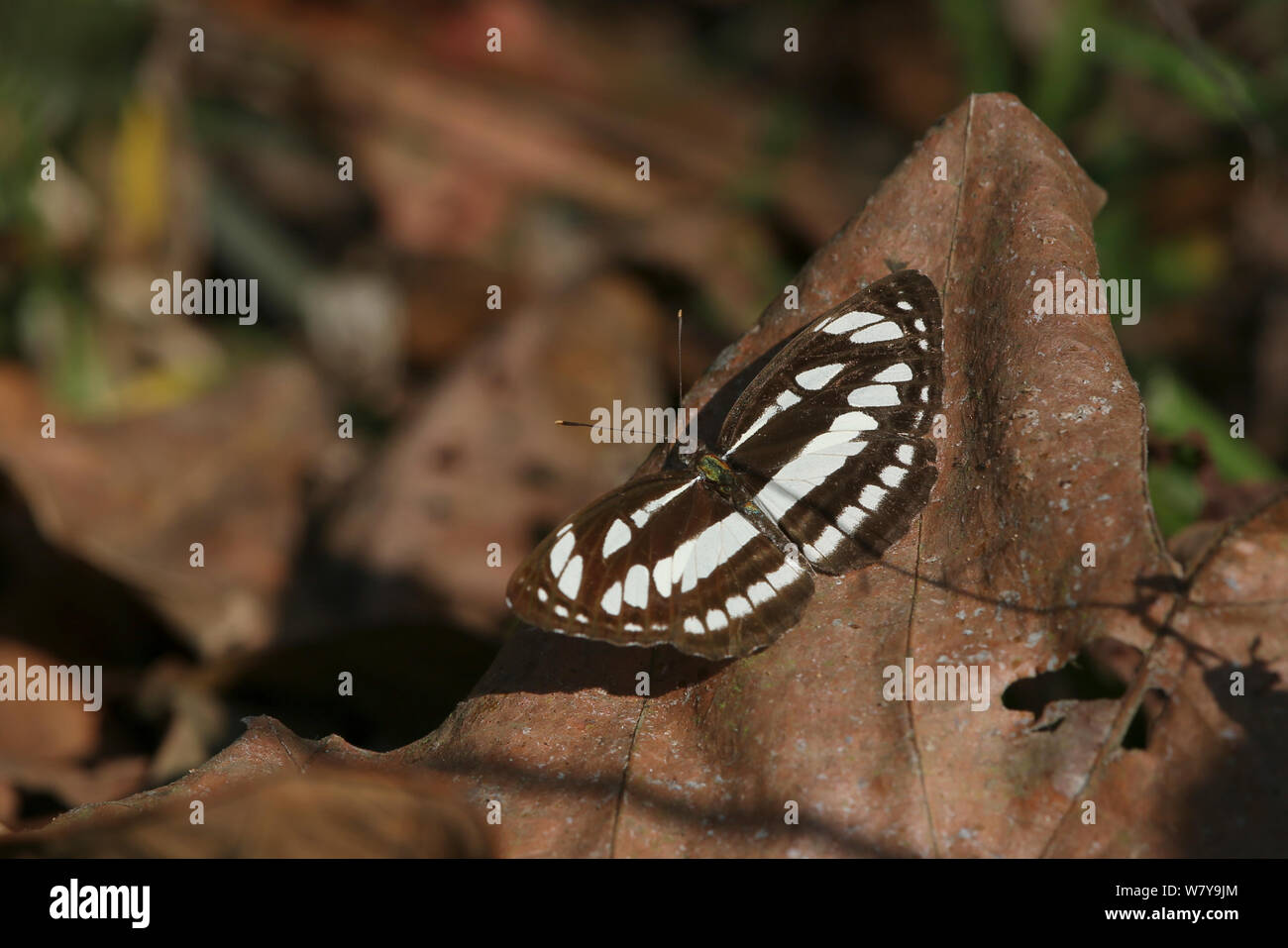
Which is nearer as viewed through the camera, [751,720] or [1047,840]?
[1047,840]

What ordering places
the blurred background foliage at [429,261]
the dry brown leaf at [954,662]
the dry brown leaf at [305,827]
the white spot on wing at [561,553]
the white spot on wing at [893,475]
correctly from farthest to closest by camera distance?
the blurred background foliage at [429,261]
the white spot on wing at [893,475]
the white spot on wing at [561,553]
the dry brown leaf at [954,662]
the dry brown leaf at [305,827]

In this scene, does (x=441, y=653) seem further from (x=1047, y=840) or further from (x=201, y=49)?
(x=201, y=49)

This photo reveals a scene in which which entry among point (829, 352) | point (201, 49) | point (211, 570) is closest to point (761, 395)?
point (829, 352)

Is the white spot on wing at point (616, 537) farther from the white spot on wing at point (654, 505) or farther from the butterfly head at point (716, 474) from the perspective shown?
the butterfly head at point (716, 474)

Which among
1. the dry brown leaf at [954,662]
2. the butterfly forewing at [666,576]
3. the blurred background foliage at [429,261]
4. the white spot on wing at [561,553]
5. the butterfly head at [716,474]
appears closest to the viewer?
the dry brown leaf at [954,662]

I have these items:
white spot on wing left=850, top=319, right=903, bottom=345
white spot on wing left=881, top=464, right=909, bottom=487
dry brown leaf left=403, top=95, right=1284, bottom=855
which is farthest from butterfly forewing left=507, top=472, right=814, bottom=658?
white spot on wing left=850, top=319, right=903, bottom=345

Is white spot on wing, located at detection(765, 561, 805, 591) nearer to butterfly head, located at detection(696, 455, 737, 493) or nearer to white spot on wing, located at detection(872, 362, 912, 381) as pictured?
butterfly head, located at detection(696, 455, 737, 493)

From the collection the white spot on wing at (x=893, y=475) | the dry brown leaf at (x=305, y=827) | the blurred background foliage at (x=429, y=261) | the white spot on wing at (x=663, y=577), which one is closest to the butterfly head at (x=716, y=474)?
the white spot on wing at (x=663, y=577)
